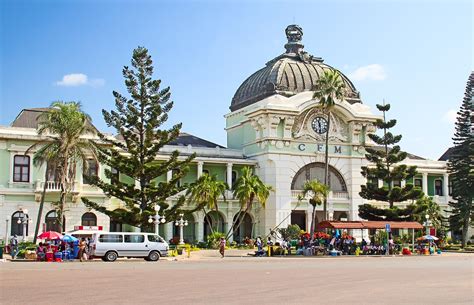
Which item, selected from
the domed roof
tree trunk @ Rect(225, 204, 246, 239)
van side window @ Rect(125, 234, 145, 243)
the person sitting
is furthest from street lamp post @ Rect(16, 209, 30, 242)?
the domed roof

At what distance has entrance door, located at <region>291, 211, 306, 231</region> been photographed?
57.4 m

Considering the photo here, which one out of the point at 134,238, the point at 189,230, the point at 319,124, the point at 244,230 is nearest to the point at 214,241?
the point at 189,230

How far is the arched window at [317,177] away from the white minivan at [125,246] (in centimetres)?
2334

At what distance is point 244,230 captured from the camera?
189 ft

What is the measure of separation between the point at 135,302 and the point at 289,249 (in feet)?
97.6

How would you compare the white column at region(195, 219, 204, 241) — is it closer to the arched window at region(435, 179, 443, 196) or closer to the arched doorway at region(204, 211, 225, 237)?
the arched doorway at region(204, 211, 225, 237)

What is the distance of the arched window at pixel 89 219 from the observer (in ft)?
163

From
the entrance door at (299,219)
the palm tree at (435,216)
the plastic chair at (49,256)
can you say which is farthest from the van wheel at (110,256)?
the palm tree at (435,216)

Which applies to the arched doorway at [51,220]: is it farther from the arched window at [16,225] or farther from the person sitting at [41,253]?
the person sitting at [41,253]

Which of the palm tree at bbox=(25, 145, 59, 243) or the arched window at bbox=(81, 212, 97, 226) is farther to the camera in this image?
the arched window at bbox=(81, 212, 97, 226)

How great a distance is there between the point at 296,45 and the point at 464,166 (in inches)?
759

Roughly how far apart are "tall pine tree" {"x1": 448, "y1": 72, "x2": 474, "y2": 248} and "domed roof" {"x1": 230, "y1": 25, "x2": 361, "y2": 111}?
936cm

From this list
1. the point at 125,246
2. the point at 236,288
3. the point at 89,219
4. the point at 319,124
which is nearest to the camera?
the point at 236,288

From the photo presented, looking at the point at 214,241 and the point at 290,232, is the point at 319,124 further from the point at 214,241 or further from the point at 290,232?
the point at 214,241
